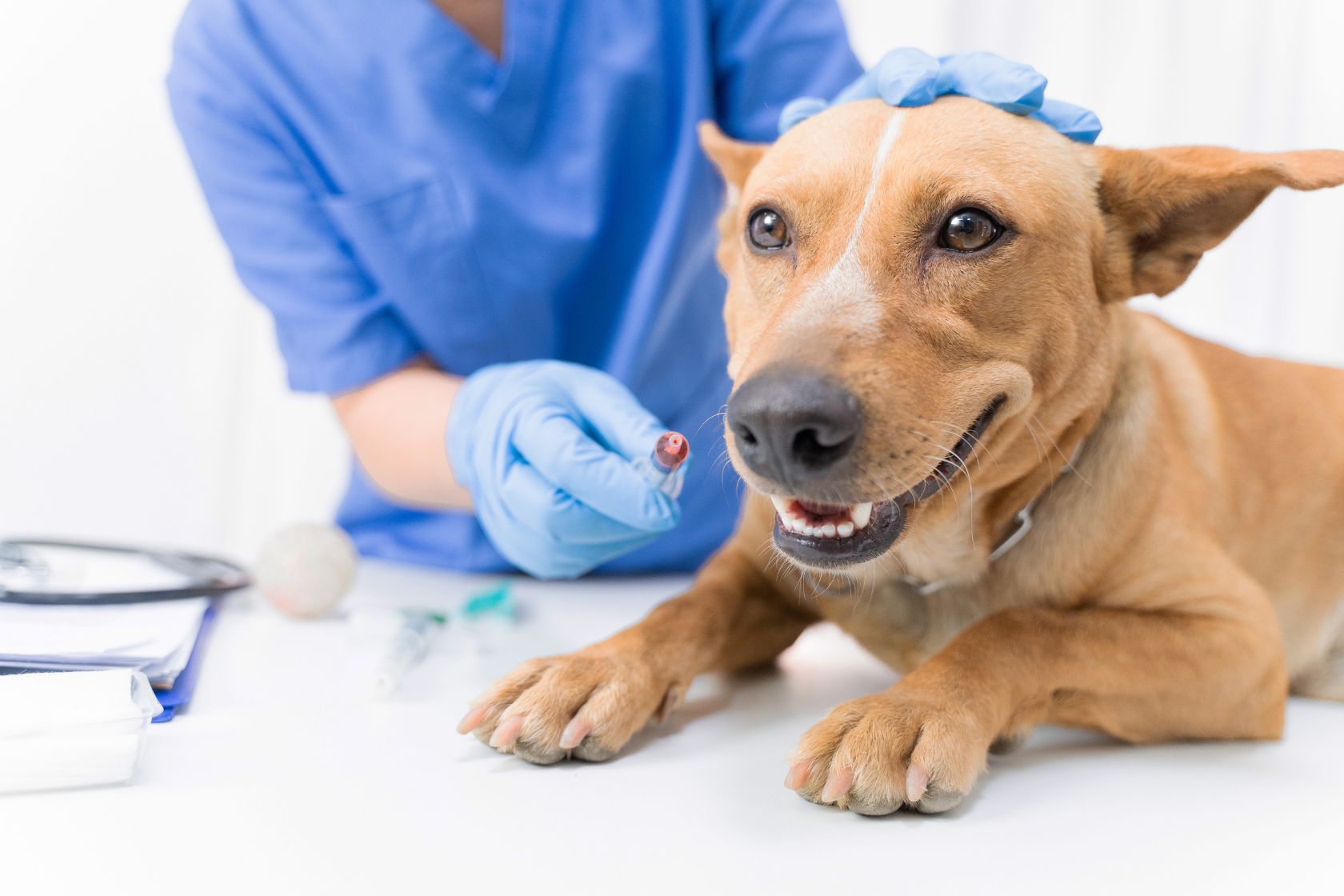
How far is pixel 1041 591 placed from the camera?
1445 mm

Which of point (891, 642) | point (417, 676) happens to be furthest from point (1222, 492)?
point (417, 676)

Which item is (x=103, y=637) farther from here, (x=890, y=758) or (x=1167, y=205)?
(x=1167, y=205)

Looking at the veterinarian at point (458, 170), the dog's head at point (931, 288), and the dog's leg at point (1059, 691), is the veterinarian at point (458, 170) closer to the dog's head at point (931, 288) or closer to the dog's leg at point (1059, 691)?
the dog's head at point (931, 288)

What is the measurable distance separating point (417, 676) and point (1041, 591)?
2.76 ft

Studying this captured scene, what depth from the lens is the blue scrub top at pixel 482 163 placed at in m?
1.97

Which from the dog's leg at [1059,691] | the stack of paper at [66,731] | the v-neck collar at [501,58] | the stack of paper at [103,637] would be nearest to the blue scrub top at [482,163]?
the v-neck collar at [501,58]

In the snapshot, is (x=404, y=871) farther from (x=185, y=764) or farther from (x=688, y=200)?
(x=688, y=200)

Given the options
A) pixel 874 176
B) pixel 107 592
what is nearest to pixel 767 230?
pixel 874 176

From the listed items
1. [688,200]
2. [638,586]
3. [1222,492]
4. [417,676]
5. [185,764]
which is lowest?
[638,586]

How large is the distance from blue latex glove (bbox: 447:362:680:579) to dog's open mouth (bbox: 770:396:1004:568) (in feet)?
0.81

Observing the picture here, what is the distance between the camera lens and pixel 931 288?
50.6 inches

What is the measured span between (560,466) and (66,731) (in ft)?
2.11

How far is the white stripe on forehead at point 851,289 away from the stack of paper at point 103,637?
2.96ft

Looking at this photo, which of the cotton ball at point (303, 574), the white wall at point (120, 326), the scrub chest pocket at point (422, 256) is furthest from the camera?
the white wall at point (120, 326)
